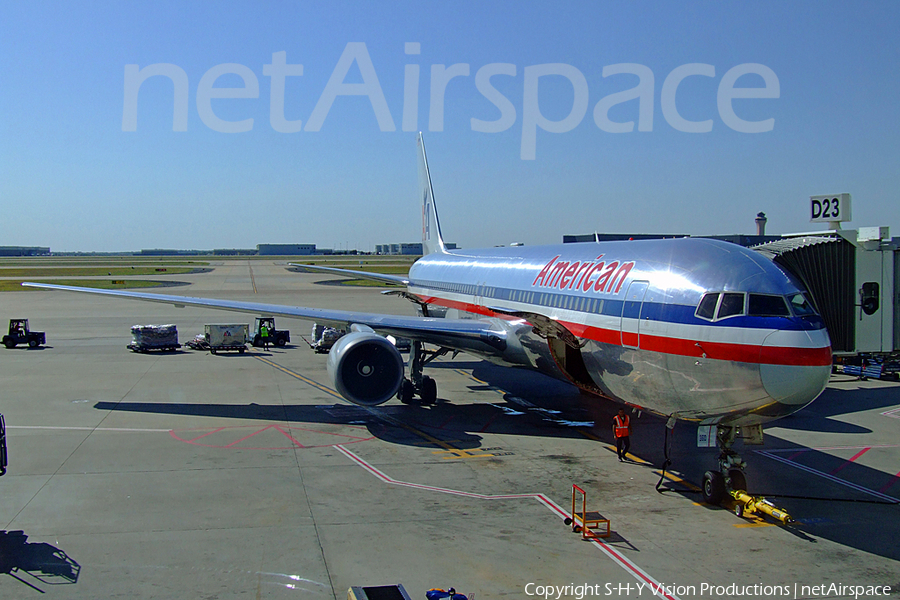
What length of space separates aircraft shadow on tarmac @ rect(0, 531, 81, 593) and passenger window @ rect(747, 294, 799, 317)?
11142 mm

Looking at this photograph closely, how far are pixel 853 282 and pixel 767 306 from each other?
11037 millimetres

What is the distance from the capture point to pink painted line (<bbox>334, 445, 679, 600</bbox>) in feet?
31.5

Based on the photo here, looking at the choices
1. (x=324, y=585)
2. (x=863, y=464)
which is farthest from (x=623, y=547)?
(x=863, y=464)

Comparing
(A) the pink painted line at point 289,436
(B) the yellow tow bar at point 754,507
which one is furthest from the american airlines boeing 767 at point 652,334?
(A) the pink painted line at point 289,436

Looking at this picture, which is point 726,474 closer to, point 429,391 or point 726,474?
point 726,474

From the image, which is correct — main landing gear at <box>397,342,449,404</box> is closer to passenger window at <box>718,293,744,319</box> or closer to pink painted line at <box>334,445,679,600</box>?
pink painted line at <box>334,445,679,600</box>

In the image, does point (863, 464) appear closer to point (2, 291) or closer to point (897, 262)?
point (897, 262)

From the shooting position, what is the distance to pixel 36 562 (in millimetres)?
9953

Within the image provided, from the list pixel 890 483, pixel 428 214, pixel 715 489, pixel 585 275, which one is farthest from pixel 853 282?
pixel 428 214

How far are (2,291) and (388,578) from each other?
7736 cm

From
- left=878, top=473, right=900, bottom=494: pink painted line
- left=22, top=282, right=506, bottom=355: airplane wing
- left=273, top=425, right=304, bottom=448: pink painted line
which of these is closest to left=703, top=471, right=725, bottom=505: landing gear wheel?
left=878, top=473, right=900, bottom=494: pink painted line

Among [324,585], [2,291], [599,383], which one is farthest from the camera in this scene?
[2,291]

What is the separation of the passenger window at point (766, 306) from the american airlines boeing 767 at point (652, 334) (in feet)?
0.06

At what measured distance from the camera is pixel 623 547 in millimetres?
10758
